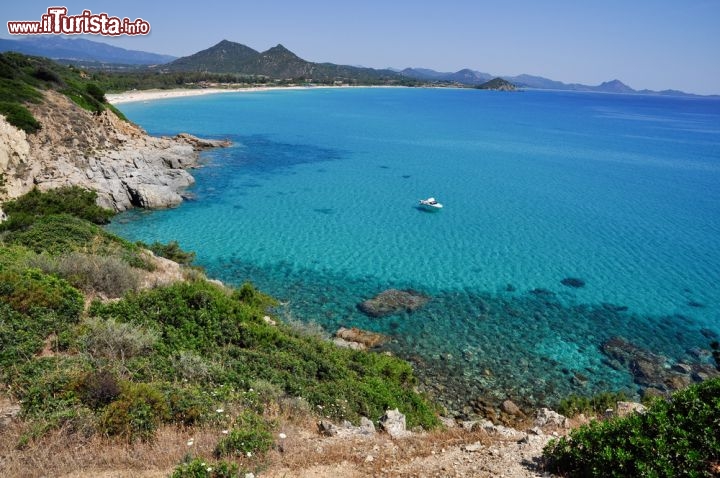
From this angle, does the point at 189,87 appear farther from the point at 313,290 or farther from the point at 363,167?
the point at 313,290

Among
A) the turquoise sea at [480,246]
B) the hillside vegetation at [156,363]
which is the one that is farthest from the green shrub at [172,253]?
the hillside vegetation at [156,363]

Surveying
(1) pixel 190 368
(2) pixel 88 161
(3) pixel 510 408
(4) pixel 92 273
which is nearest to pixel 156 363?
(1) pixel 190 368

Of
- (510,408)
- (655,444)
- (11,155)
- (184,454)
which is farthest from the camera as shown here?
(11,155)

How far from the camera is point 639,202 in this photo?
4006cm

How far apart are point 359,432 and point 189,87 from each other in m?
151

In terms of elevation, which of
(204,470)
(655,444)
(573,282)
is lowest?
(573,282)

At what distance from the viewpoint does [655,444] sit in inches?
255

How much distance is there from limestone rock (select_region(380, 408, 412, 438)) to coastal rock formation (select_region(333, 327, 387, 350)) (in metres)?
6.31

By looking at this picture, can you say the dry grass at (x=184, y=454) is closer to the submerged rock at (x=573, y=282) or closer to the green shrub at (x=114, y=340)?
the green shrub at (x=114, y=340)

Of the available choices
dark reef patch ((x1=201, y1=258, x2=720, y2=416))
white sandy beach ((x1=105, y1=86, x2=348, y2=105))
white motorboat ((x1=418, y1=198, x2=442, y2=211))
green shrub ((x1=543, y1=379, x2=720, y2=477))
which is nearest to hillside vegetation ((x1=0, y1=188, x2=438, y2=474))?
dark reef patch ((x1=201, y1=258, x2=720, y2=416))

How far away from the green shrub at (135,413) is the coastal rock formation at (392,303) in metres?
12.0

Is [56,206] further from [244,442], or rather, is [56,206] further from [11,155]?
[244,442]

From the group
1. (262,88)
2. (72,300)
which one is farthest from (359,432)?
(262,88)

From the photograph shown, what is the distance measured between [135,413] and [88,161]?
109ft
